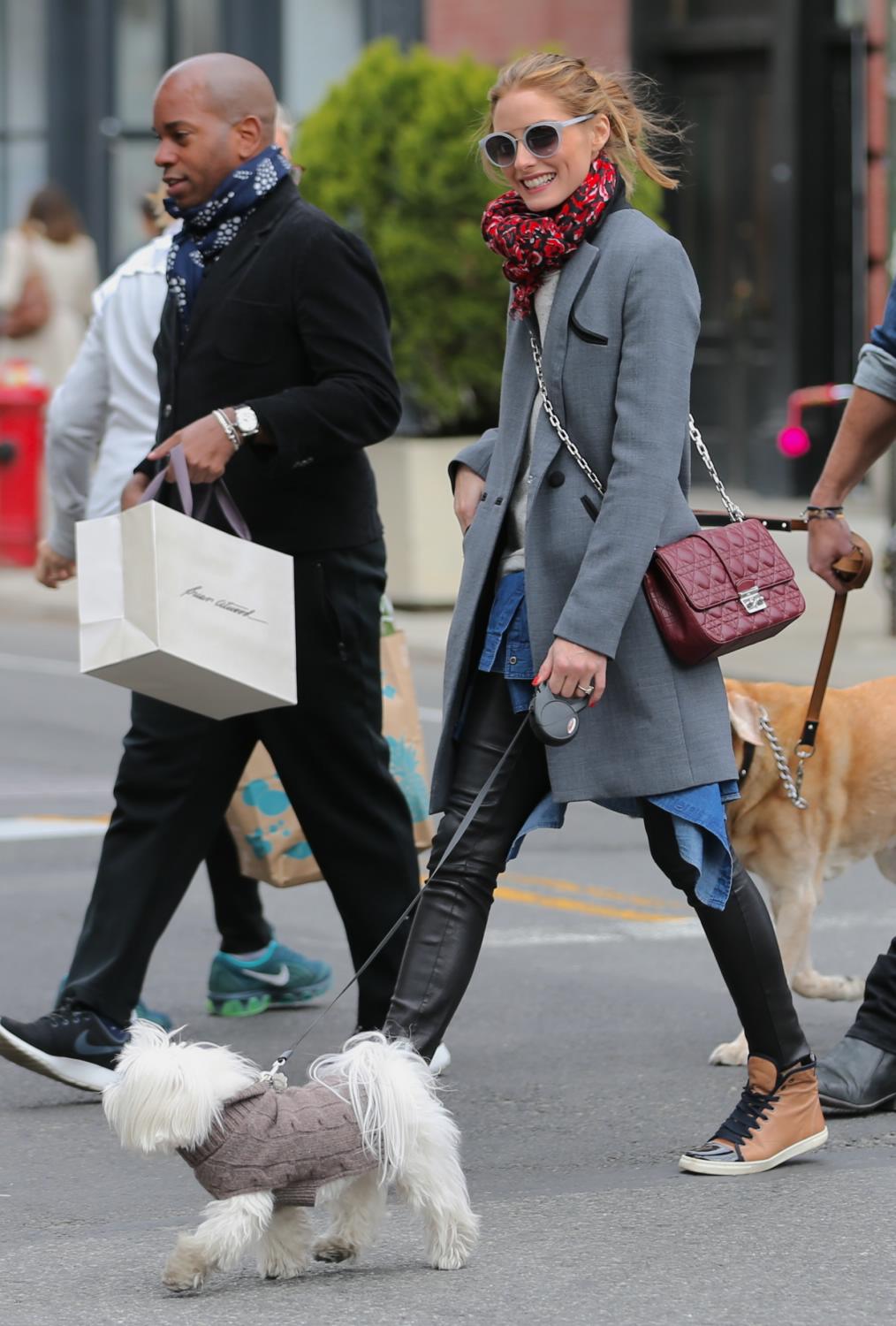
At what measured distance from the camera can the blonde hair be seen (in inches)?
164

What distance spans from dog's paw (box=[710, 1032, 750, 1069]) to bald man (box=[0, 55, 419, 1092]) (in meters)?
0.76

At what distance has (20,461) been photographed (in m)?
16.7

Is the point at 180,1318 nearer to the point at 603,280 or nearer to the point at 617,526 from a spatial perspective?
the point at 617,526

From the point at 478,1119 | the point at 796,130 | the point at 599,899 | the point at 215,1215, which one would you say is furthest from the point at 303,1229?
the point at 796,130

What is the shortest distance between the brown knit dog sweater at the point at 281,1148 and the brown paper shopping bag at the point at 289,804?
5.53ft

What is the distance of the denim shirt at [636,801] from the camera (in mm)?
4184

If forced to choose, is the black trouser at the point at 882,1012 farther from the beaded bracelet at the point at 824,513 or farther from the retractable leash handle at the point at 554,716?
the retractable leash handle at the point at 554,716

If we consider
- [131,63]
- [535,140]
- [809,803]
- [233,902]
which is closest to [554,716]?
[535,140]

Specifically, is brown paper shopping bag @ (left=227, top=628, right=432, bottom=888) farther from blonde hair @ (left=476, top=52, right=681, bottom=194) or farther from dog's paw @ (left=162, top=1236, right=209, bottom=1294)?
dog's paw @ (left=162, top=1236, right=209, bottom=1294)

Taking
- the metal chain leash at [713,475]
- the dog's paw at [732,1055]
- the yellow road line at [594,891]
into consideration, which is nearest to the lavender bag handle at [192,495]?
the metal chain leash at [713,475]

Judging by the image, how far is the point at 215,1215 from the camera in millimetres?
3639

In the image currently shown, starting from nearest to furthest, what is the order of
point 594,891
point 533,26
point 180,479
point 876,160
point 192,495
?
point 180,479 < point 192,495 < point 594,891 < point 876,160 < point 533,26

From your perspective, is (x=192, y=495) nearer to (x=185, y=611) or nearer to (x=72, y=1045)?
(x=185, y=611)

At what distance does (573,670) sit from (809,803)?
1637 millimetres
